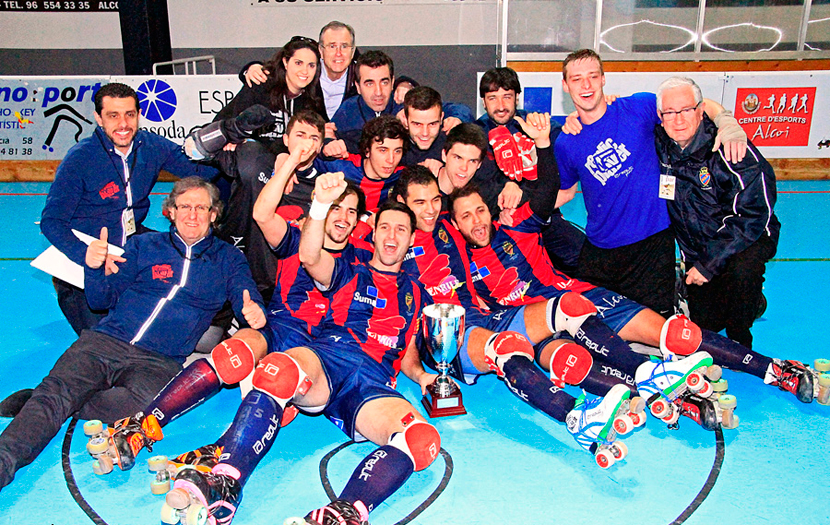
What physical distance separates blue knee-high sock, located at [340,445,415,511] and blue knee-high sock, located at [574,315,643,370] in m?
1.51

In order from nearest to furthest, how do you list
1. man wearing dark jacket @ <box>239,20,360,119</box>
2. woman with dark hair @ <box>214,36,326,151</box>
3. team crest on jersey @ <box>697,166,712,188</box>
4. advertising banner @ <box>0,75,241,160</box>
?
team crest on jersey @ <box>697,166,712,188</box> → woman with dark hair @ <box>214,36,326,151</box> → man wearing dark jacket @ <box>239,20,360,119</box> → advertising banner @ <box>0,75,241,160</box>

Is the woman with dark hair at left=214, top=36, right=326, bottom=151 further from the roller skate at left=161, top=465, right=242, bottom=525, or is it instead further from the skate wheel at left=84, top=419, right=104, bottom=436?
the roller skate at left=161, top=465, right=242, bottom=525

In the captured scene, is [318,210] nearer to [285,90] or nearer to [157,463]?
[157,463]

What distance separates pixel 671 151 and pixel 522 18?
24.6 ft

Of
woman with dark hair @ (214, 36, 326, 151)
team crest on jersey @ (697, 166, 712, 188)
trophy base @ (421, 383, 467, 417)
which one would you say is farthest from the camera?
woman with dark hair @ (214, 36, 326, 151)

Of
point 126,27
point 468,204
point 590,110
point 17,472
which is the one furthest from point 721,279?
point 126,27

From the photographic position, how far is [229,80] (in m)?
9.38

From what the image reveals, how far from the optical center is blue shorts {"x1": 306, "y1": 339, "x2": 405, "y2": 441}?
11.2 ft

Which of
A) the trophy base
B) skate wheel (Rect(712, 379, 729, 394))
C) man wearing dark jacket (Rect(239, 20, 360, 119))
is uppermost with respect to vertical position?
man wearing dark jacket (Rect(239, 20, 360, 119))

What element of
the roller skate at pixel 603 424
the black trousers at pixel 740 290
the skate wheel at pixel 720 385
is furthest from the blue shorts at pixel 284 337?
the black trousers at pixel 740 290

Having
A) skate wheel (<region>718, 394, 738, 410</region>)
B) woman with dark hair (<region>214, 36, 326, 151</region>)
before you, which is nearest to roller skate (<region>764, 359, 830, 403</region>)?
skate wheel (<region>718, 394, 738, 410</region>)

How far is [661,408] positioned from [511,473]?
0.94 meters

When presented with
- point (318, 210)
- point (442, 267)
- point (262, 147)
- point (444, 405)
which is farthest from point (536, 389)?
point (262, 147)

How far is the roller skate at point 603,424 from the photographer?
3248 millimetres
